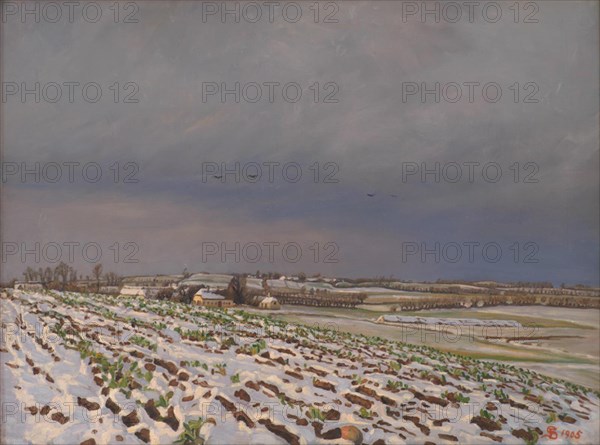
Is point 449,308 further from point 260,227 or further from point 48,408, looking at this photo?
point 48,408

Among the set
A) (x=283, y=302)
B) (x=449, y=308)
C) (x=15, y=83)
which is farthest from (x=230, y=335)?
(x=15, y=83)

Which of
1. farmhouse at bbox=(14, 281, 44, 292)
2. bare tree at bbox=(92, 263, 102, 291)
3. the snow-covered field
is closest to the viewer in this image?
the snow-covered field

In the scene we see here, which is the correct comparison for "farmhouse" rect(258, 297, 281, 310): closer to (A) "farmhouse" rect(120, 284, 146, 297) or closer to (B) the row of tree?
(A) "farmhouse" rect(120, 284, 146, 297)

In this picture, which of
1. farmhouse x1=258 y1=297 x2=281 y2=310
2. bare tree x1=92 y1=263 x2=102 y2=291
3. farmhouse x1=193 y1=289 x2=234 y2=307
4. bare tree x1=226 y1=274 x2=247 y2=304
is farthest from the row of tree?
farmhouse x1=258 y1=297 x2=281 y2=310

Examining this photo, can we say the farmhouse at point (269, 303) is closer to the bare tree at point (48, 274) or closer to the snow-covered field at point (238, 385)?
the snow-covered field at point (238, 385)

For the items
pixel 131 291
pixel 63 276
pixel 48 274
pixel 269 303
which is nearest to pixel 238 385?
pixel 269 303

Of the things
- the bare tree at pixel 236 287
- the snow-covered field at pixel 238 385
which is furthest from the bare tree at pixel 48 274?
the bare tree at pixel 236 287

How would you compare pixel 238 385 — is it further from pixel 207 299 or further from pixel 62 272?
pixel 62 272
